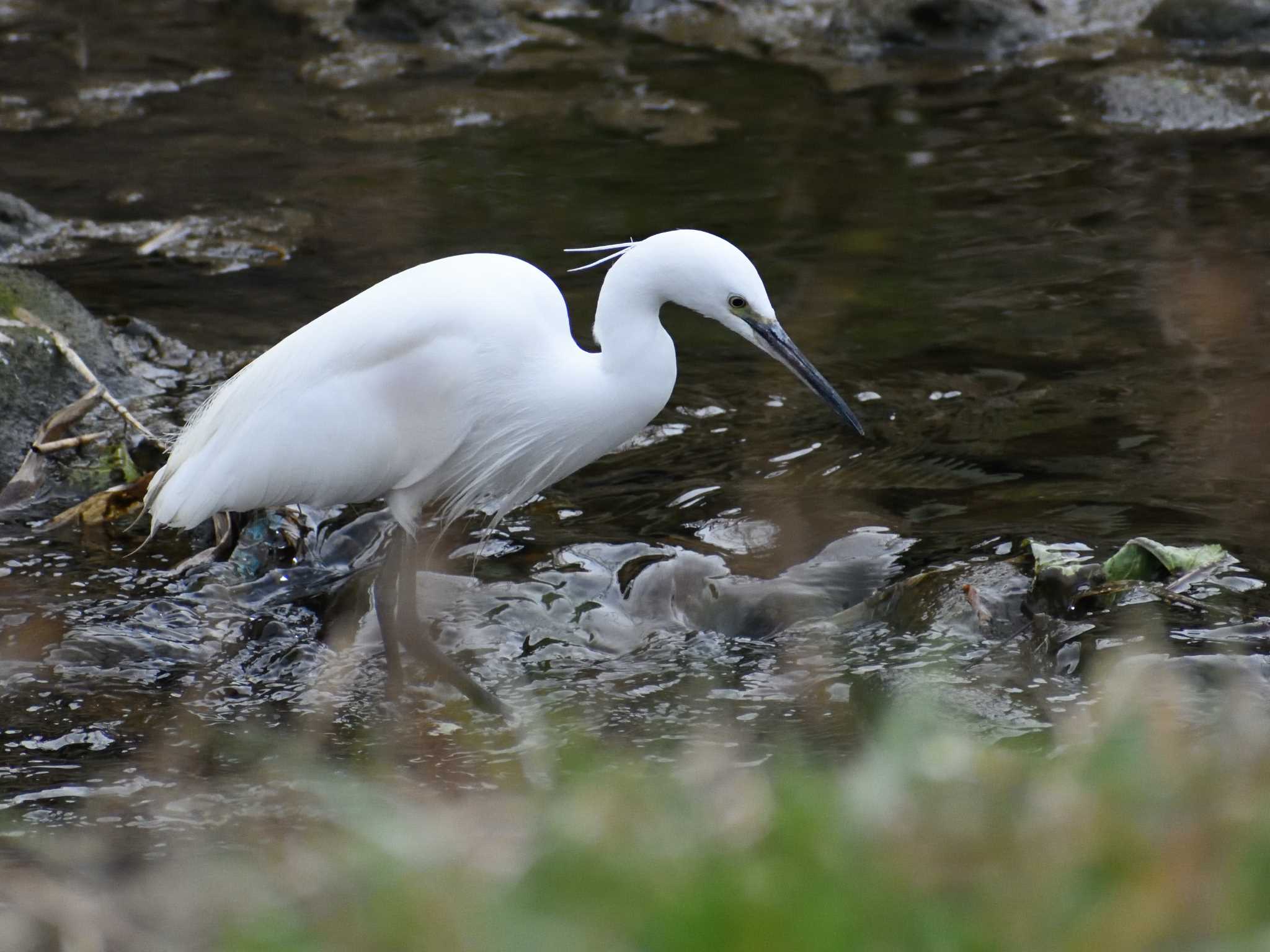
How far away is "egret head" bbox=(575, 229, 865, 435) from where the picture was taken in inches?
146

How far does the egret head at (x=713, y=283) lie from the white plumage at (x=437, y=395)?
26mm

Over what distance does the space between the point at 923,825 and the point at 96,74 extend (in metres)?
9.53

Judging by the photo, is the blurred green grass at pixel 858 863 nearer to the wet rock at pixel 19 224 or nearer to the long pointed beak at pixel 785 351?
the long pointed beak at pixel 785 351

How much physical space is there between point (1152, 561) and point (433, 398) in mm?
1981

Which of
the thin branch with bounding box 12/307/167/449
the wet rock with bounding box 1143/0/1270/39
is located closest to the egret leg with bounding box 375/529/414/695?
the thin branch with bounding box 12/307/167/449

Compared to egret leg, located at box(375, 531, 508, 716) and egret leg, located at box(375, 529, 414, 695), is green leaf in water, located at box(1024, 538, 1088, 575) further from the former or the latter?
egret leg, located at box(375, 529, 414, 695)

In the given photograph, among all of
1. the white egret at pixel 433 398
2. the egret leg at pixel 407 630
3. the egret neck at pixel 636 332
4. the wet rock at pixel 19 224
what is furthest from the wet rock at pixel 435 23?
the egret neck at pixel 636 332

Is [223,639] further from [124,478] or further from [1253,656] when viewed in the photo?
[1253,656]

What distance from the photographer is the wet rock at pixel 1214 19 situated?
31.7ft

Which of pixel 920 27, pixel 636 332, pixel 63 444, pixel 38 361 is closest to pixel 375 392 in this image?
pixel 636 332

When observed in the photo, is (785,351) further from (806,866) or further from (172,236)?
(172,236)

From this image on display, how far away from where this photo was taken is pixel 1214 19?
32.1ft

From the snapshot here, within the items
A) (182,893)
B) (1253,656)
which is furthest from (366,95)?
(182,893)

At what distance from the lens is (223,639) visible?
4.38 metres
